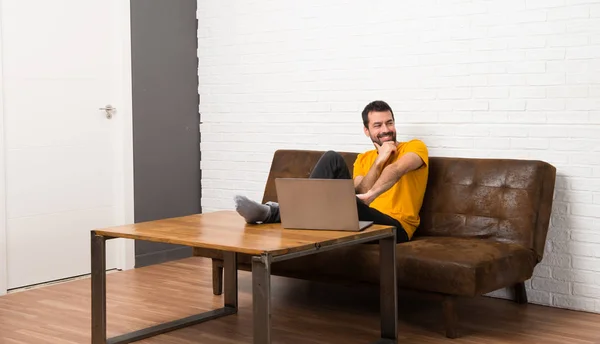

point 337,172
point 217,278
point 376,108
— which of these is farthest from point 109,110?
point 337,172

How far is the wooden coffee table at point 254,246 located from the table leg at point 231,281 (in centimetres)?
23

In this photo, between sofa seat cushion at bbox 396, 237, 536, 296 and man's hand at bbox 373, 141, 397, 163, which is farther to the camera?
man's hand at bbox 373, 141, 397, 163

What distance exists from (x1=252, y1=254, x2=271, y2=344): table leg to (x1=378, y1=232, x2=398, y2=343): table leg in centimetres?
77

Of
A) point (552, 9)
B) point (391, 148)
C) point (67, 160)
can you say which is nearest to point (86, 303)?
point (67, 160)

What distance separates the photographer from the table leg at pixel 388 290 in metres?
3.56

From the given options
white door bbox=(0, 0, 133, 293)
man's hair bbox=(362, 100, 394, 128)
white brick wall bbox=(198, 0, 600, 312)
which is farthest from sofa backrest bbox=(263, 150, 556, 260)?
white door bbox=(0, 0, 133, 293)

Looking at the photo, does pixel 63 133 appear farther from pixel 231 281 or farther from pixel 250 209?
pixel 250 209

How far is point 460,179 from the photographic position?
4.39 meters

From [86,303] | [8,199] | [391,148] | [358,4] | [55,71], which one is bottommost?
[86,303]

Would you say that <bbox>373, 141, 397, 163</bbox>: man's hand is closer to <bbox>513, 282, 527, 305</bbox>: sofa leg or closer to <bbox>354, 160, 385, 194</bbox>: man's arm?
<bbox>354, 160, 385, 194</bbox>: man's arm

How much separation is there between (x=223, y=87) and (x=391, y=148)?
1.86 metres

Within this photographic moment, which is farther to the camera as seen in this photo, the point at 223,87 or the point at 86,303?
the point at 223,87

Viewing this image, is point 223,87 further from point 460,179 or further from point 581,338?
point 581,338

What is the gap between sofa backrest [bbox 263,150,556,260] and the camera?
4.13 m
